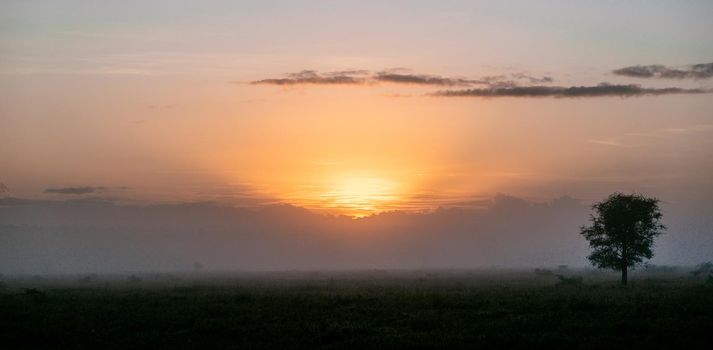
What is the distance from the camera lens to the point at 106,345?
92.8 feet

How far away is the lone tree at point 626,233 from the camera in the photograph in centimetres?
6850

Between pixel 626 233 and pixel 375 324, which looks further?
pixel 626 233

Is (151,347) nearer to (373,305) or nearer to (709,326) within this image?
(373,305)

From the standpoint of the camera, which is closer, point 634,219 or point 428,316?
point 428,316

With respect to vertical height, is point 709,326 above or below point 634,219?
below

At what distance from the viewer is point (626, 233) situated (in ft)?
226

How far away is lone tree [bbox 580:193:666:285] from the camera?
68.5 metres

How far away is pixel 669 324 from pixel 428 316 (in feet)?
36.1

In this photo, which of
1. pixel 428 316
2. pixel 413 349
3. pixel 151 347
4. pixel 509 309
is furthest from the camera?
pixel 509 309

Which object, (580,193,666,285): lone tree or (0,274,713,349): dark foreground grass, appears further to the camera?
(580,193,666,285): lone tree

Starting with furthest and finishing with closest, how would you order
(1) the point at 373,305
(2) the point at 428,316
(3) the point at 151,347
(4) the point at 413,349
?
(1) the point at 373,305
(2) the point at 428,316
(3) the point at 151,347
(4) the point at 413,349

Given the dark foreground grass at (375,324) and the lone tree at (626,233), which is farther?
the lone tree at (626,233)

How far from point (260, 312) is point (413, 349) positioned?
13444 millimetres

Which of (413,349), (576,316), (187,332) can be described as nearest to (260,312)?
(187,332)
